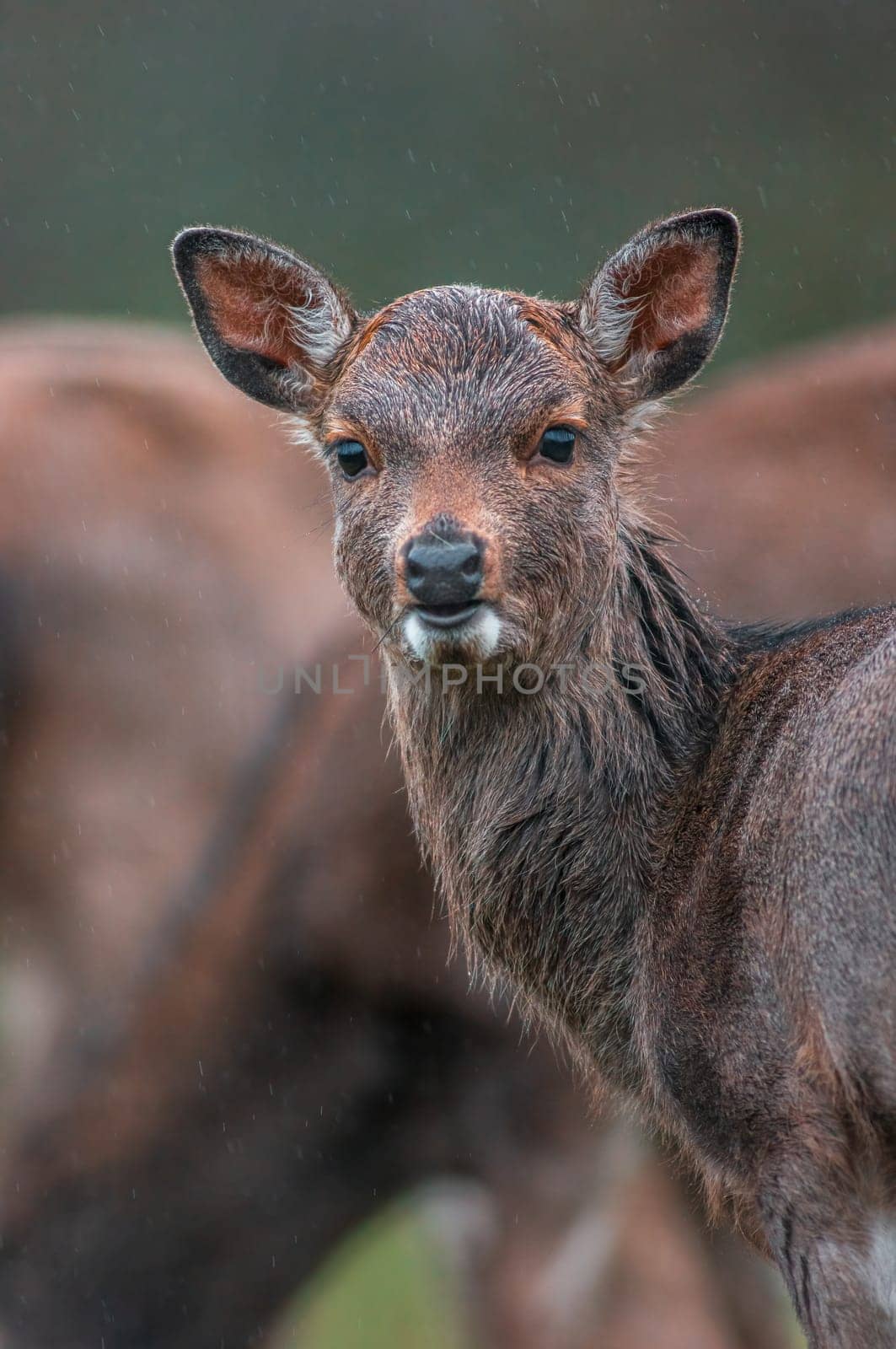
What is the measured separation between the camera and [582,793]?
15.1 feet

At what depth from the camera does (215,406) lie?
29.0 feet

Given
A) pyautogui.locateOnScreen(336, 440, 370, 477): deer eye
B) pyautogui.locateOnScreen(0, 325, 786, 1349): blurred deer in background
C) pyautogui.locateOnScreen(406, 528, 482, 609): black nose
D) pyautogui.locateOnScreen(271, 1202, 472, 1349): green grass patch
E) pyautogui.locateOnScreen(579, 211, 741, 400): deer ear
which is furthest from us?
pyautogui.locateOnScreen(271, 1202, 472, 1349): green grass patch

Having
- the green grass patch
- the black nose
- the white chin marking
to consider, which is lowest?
the green grass patch

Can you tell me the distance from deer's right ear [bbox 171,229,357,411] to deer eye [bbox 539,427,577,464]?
0.91 m

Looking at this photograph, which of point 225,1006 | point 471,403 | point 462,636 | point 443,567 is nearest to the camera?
point 443,567

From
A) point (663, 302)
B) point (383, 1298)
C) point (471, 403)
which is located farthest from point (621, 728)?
point (383, 1298)

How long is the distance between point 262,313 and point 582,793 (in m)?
1.79

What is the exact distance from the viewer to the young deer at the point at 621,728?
3.73m

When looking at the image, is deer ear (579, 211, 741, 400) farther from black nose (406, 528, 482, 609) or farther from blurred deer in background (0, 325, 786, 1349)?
blurred deer in background (0, 325, 786, 1349)

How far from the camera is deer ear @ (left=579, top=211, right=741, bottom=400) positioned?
15.8 ft

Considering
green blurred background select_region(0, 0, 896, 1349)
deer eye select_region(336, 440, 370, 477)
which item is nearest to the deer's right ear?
deer eye select_region(336, 440, 370, 477)

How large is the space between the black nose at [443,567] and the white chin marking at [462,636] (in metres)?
0.07

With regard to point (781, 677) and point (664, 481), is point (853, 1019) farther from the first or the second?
point (664, 481)

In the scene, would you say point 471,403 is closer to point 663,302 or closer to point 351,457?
point 351,457
